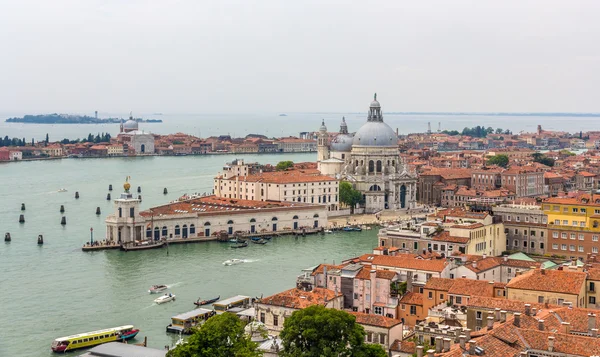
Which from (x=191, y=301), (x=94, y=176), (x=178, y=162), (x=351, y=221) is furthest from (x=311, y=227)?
(x=178, y=162)

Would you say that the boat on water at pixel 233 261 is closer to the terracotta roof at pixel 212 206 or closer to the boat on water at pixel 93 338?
the terracotta roof at pixel 212 206

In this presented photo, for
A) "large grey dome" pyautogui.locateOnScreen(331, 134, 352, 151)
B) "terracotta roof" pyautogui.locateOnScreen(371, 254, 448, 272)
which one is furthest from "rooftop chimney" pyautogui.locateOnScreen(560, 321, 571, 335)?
"large grey dome" pyautogui.locateOnScreen(331, 134, 352, 151)

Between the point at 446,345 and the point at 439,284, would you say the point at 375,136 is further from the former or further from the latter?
the point at 446,345

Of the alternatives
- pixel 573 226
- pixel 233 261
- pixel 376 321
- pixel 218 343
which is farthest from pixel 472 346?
pixel 233 261

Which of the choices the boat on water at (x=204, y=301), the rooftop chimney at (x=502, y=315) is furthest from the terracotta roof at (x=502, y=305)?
the boat on water at (x=204, y=301)

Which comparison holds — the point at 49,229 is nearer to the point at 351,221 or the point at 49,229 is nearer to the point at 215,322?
the point at 351,221
